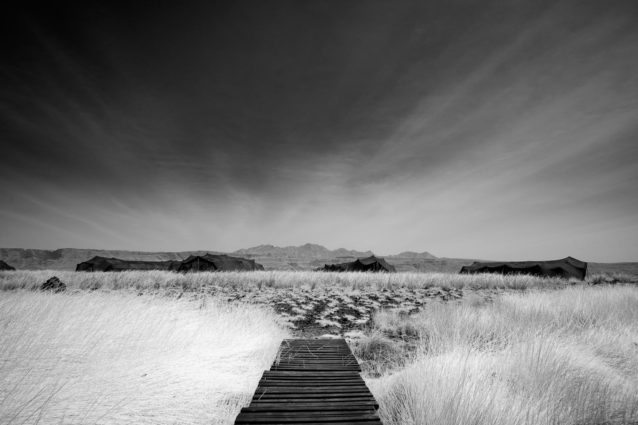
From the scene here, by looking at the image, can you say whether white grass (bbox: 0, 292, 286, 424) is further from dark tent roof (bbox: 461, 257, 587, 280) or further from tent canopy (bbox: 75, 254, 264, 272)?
dark tent roof (bbox: 461, 257, 587, 280)

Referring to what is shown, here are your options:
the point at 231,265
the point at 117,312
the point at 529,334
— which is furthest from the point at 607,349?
the point at 231,265

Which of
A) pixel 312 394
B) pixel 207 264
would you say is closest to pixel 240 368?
pixel 312 394

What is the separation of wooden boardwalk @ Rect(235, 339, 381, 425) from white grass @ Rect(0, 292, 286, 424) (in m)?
0.54

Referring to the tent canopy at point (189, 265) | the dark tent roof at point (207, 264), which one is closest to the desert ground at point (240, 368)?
the dark tent roof at point (207, 264)

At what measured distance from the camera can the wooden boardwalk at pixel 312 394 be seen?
192 cm

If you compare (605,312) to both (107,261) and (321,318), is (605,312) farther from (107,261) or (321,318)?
(107,261)

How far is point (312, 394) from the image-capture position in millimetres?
2322

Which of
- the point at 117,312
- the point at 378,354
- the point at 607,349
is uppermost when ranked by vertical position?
the point at 117,312

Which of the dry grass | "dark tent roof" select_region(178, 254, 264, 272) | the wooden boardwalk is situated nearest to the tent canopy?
"dark tent roof" select_region(178, 254, 264, 272)

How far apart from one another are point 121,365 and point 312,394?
2.16 meters

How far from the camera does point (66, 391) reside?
2.30m

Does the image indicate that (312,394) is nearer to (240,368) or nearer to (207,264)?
(240,368)

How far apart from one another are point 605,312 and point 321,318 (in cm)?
683

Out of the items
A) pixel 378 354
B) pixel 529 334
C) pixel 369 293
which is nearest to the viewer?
pixel 529 334
